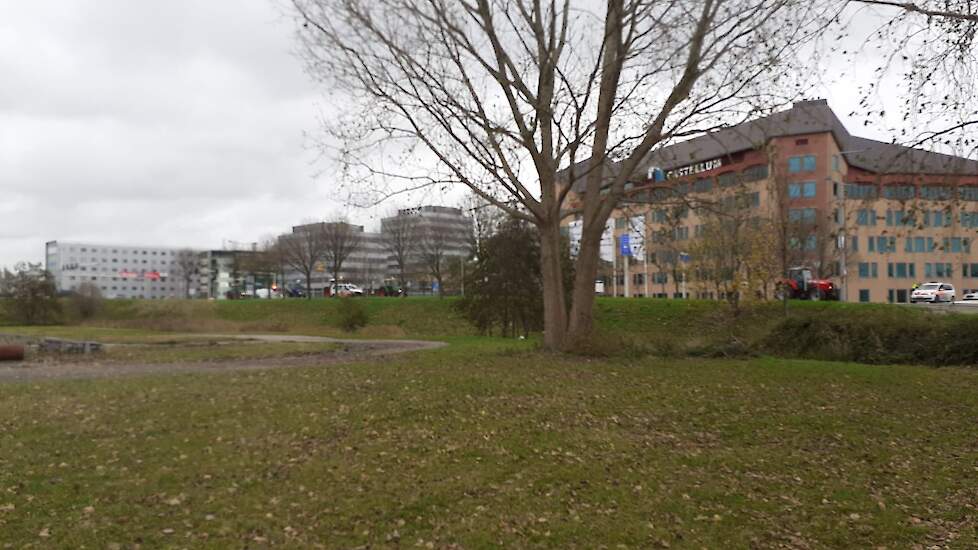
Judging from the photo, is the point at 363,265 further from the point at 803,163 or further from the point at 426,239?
the point at 803,163

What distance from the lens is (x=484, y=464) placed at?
7383 mm

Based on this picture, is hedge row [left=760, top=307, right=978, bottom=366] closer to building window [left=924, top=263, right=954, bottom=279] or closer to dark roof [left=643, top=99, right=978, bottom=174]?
dark roof [left=643, top=99, right=978, bottom=174]

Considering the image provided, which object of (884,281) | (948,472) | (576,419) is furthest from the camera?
(884,281)

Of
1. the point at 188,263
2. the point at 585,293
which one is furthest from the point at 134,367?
the point at 188,263

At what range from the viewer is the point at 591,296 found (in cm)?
1728

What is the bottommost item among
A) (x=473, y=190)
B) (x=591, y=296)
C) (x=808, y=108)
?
(x=591, y=296)

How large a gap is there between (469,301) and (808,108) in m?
21.6

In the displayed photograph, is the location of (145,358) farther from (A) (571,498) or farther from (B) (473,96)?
(A) (571,498)

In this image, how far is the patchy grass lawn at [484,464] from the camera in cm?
567

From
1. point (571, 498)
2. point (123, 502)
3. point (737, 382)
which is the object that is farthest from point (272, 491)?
point (737, 382)

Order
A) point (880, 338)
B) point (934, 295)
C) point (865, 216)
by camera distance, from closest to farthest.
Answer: point (865, 216) → point (880, 338) → point (934, 295)

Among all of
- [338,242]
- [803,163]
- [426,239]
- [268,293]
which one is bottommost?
[268,293]

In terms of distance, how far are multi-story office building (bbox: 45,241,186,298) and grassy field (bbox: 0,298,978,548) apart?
13154cm

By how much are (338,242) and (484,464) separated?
7213cm
